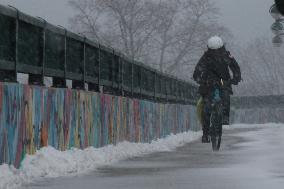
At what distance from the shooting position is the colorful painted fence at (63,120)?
30.7 ft

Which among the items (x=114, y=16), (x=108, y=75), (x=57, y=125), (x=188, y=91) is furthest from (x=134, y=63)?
(x=114, y=16)

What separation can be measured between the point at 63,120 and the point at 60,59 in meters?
1.06

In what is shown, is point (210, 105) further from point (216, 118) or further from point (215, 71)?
point (215, 71)

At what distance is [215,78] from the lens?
15039 millimetres

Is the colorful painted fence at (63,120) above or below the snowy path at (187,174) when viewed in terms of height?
above

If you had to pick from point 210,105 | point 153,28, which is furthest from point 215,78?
point 153,28

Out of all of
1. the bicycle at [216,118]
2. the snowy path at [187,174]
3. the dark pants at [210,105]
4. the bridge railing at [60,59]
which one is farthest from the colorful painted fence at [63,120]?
the bicycle at [216,118]

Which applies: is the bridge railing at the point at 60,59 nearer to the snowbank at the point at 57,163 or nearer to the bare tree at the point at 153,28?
the snowbank at the point at 57,163

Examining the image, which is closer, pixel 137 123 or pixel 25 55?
pixel 25 55

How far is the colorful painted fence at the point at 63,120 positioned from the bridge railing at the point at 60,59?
10.1 inches

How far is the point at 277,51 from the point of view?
13012 cm

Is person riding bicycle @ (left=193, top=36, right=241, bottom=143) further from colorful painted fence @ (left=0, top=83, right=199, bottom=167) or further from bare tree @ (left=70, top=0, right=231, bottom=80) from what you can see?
bare tree @ (left=70, top=0, right=231, bottom=80)

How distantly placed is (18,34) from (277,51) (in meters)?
121

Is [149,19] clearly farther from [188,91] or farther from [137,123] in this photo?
[137,123]
